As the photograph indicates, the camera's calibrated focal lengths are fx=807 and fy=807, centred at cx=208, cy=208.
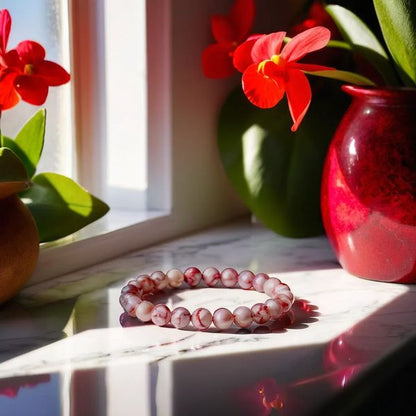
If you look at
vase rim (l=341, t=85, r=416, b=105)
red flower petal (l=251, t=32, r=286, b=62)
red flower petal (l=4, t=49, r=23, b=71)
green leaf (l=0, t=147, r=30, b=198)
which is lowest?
green leaf (l=0, t=147, r=30, b=198)

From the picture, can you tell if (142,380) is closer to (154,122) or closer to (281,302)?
(281,302)

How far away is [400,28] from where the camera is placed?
877mm

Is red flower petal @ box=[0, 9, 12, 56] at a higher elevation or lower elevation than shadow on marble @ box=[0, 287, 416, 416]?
higher

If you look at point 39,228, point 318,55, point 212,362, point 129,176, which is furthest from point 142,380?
point 318,55

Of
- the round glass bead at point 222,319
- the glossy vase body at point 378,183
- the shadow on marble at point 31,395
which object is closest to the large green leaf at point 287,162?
the glossy vase body at point 378,183

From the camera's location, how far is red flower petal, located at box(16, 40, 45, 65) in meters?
0.88

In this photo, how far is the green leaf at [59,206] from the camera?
3.02 ft

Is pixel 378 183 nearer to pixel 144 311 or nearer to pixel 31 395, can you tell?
pixel 144 311

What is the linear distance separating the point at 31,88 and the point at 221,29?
35 cm

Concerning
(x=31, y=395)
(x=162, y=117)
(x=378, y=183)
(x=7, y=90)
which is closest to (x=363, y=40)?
(x=378, y=183)

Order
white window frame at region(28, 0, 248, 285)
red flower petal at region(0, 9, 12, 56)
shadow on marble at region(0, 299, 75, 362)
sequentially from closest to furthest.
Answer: shadow on marble at region(0, 299, 75, 362) < red flower petal at region(0, 9, 12, 56) < white window frame at region(28, 0, 248, 285)

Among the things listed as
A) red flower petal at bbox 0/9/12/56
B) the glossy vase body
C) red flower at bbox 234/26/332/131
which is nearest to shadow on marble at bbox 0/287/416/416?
the glossy vase body

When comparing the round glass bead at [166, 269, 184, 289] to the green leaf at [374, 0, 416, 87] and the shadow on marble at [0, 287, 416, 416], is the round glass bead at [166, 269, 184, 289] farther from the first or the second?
the green leaf at [374, 0, 416, 87]

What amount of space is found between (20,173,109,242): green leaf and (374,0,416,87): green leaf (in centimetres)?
37
